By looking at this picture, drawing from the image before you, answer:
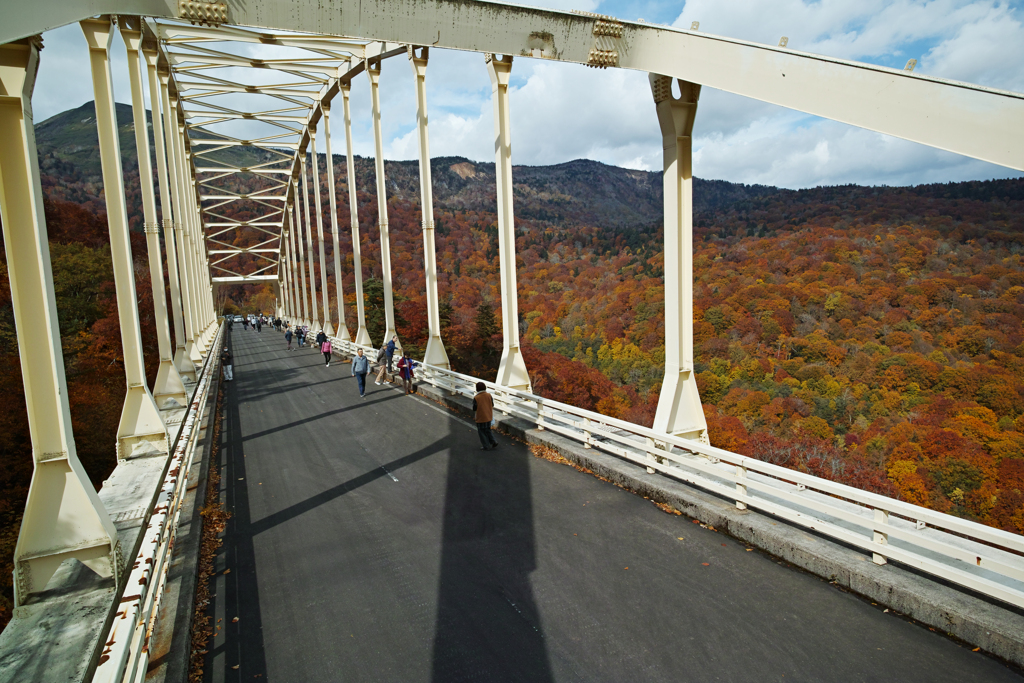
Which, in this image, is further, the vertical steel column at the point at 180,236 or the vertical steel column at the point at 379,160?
the vertical steel column at the point at 379,160

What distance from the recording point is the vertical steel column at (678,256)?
792 centimetres

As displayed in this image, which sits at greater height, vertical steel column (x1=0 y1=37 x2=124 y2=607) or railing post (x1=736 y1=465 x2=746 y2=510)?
vertical steel column (x1=0 y1=37 x2=124 y2=607)

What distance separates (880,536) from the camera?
4.89 meters

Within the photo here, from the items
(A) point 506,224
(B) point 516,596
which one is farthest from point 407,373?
(B) point 516,596

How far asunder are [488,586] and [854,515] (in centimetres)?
334

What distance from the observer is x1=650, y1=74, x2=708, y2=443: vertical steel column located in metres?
7.92

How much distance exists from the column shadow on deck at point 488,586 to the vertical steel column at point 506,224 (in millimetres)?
3866

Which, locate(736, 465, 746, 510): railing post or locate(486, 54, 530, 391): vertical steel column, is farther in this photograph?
locate(486, 54, 530, 391): vertical steel column

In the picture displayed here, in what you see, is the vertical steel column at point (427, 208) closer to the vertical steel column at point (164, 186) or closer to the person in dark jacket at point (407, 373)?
the person in dark jacket at point (407, 373)

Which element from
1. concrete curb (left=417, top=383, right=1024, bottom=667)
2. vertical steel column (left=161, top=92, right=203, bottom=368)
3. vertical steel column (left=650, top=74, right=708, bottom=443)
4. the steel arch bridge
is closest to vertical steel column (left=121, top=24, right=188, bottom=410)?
the steel arch bridge

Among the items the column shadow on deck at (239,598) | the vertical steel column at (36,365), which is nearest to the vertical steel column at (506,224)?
the column shadow on deck at (239,598)

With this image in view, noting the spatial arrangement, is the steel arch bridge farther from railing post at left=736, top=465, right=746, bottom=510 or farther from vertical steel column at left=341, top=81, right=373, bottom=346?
vertical steel column at left=341, top=81, right=373, bottom=346

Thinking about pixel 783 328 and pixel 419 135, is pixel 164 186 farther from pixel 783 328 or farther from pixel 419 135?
pixel 783 328

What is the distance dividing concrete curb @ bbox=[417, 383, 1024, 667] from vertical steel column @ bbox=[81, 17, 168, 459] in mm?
7448
